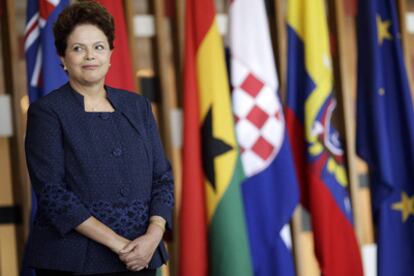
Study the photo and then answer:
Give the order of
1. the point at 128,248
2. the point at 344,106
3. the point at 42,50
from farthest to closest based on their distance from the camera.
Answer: the point at 344,106 → the point at 42,50 → the point at 128,248

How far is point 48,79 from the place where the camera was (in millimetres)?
2701

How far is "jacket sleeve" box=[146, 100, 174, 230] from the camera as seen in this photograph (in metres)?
1.82

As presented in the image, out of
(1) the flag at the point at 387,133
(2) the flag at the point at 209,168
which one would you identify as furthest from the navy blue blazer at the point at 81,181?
(1) the flag at the point at 387,133

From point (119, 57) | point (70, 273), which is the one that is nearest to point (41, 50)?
point (119, 57)

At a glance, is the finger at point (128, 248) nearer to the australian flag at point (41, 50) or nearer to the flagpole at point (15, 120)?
the australian flag at point (41, 50)

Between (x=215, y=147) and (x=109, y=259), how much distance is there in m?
1.29

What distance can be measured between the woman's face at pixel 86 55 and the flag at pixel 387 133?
1.85 m

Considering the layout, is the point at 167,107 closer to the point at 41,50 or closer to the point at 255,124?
the point at 255,124

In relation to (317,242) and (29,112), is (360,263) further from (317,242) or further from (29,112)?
(29,112)

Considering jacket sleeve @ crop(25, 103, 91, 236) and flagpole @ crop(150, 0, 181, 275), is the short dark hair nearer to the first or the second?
jacket sleeve @ crop(25, 103, 91, 236)

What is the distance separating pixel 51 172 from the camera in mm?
1692

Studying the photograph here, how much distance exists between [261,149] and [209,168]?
0.89 ft

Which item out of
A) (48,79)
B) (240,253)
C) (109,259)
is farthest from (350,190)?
(109,259)

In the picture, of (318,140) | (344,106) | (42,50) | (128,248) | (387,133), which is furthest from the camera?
(344,106)
